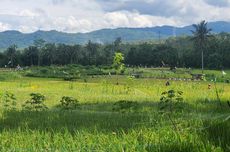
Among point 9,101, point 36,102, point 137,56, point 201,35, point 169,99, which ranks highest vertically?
point 201,35

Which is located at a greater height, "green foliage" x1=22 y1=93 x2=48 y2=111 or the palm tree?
the palm tree

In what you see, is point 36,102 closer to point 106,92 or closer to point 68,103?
point 68,103

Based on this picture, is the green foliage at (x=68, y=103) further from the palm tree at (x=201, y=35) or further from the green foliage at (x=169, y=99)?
the palm tree at (x=201, y=35)

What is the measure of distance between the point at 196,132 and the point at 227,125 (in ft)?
1.38

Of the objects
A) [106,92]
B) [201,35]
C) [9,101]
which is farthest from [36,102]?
[201,35]

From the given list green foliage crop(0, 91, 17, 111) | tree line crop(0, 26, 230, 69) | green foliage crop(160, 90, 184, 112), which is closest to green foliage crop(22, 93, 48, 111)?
green foliage crop(0, 91, 17, 111)

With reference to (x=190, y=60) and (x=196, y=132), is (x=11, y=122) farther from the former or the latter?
(x=190, y=60)

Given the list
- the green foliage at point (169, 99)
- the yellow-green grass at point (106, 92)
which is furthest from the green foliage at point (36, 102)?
the yellow-green grass at point (106, 92)

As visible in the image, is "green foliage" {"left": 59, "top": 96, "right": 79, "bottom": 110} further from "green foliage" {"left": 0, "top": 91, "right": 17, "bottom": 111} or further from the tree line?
the tree line

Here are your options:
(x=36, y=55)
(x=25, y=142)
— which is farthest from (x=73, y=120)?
(x=36, y=55)

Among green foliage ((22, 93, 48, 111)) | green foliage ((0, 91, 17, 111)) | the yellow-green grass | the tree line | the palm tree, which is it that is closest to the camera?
green foliage ((22, 93, 48, 111))

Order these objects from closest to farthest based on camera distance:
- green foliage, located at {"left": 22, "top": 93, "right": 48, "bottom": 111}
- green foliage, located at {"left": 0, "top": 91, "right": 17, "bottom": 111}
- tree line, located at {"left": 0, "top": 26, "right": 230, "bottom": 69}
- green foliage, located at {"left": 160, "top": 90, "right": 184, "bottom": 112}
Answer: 1. green foliage, located at {"left": 160, "top": 90, "right": 184, "bottom": 112}
2. green foliage, located at {"left": 22, "top": 93, "right": 48, "bottom": 111}
3. green foliage, located at {"left": 0, "top": 91, "right": 17, "bottom": 111}
4. tree line, located at {"left": 0, "top": 26, "right": 230, "bottom": 69}

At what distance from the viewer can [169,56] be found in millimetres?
120000

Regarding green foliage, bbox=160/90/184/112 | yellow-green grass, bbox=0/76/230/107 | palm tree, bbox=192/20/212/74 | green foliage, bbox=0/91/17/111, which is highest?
palm tree, bbox=192/20/212/74
